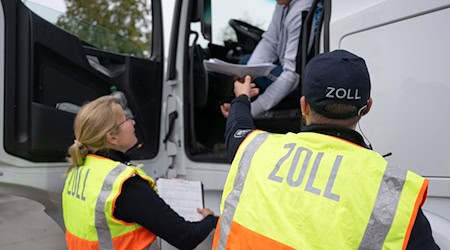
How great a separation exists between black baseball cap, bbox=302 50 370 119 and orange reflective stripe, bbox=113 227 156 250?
907mm

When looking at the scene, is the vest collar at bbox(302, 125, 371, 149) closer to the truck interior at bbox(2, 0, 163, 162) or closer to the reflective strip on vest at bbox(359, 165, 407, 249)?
the reflective strip on vest at bbox(359, 165, 407, 249)

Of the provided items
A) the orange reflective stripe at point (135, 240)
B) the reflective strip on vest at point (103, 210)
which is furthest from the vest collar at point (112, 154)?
the orange reflective stripe at point (135, 240)

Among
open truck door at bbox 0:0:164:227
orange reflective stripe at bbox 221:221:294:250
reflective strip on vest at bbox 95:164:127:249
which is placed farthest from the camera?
open truck door at bbox 0:0:164:227

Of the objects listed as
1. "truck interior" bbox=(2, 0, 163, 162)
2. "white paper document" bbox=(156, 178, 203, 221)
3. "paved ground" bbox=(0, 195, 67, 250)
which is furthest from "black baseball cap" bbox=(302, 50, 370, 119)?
"paved ground" bbox=(0, 195, 67, 250)

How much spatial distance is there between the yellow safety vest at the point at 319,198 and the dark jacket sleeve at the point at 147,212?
49 cm

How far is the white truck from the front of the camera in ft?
4.62

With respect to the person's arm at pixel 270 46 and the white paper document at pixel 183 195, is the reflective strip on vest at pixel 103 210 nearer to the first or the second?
the white paper document at pixel 183 195

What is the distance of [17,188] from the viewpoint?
196 centimetres

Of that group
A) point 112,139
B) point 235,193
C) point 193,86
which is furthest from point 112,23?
point 235,193

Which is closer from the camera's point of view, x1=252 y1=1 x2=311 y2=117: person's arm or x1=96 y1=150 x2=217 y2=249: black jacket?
x1=96 y1=150 x2=217 y2=249: black jacket

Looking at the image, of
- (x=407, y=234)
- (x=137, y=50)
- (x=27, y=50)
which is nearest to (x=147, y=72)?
(x=137, y=50)

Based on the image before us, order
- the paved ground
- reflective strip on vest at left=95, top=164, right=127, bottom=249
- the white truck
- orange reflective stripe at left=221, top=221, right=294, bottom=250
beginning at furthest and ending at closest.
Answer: the paved ground → reflective strip on vest at left=95, top=164, right=127, bottom=249 → the white truck → orange reflective stripe at left=221, top=221, right=294, bottom=250

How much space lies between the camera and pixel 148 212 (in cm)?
161

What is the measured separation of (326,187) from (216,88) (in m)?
1.86
